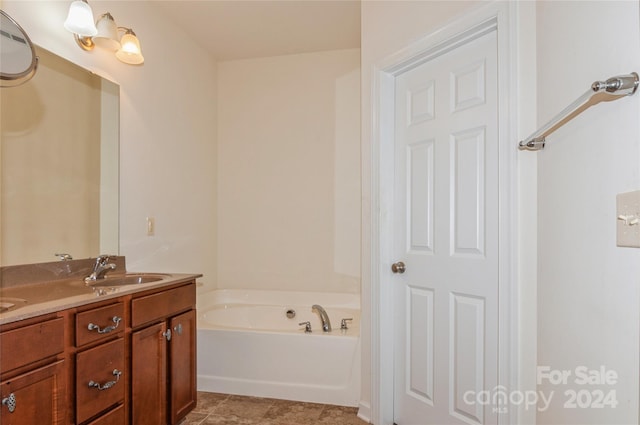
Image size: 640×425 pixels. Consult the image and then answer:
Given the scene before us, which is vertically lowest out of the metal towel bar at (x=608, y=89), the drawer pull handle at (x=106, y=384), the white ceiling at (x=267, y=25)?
the drawer pull handle at (x=106, y=384)

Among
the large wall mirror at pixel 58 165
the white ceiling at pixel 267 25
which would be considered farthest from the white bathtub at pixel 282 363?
the white ceiling at pixel 267 25

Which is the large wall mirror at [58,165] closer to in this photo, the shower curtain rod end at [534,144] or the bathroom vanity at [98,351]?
the bathroom vanity at [98,351]

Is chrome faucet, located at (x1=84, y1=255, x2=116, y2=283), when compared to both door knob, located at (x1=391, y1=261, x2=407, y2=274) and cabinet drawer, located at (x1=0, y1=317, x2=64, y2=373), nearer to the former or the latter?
cabinet drawer, located at (x1=0, y1=317, x2=64, y2=373)

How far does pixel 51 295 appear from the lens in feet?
4.78

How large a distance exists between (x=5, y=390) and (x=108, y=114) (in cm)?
162

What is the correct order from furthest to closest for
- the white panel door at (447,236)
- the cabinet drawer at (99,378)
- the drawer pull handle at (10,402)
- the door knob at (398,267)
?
1. the door knob at (398,267)
2. the white panel door at (447,236)
3. the cabinet drawer at (99,378)
4. the drawer pull handle at (10,402)

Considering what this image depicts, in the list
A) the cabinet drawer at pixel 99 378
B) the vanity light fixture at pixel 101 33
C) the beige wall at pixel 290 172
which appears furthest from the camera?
the beige wall at pixel 290 172

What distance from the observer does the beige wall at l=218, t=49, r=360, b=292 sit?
10.8 feet

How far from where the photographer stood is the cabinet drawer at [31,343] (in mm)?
1096

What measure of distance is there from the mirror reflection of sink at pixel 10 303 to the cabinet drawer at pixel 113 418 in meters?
0.51

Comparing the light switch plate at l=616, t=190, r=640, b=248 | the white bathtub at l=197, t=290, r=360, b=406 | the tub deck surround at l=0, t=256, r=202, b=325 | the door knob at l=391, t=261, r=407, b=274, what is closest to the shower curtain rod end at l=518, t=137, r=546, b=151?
the light switch plate at l=616, t=190, r=640, b=248

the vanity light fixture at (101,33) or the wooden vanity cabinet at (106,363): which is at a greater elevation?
the vanity light fixture at (101,33)

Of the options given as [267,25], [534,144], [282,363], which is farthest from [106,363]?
[267,25]

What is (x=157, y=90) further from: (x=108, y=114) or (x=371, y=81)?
(x=371, y=81)
